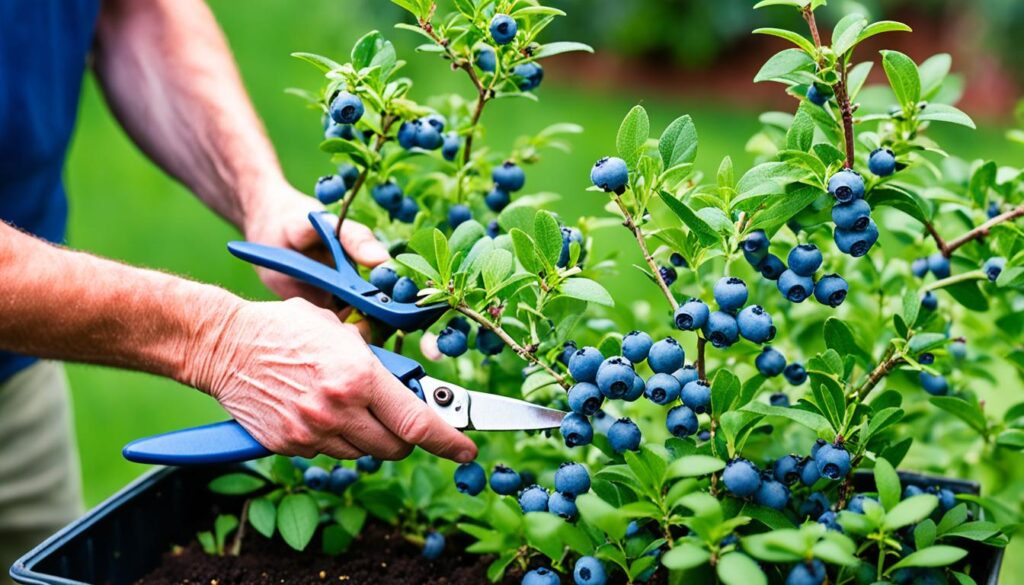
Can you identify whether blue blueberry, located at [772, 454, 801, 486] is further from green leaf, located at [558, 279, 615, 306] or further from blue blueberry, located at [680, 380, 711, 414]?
green leaf, located at [558, 279, 615, 306]

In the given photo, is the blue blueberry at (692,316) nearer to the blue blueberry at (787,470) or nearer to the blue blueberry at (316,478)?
the blue blueberry at (787,470)

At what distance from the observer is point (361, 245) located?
1.41 m

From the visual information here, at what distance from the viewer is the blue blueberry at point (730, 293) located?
1.14 metres

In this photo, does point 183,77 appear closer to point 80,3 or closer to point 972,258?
point 80,3

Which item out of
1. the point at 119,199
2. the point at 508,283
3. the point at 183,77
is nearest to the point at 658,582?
the point at 508,283

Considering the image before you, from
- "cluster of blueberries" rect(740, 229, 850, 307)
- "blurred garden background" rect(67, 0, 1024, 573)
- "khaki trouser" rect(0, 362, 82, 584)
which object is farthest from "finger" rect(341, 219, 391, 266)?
"blurred garden background" rect(67, 0, 1024, 573)

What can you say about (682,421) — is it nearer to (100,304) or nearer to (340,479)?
(340,479)

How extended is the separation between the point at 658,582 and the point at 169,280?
68 cm

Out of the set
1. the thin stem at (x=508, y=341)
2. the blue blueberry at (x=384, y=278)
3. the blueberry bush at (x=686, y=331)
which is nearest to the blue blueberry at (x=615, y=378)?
the blueberry bush at (x=686, y=331)

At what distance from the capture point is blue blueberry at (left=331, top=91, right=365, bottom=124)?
1.26 metres

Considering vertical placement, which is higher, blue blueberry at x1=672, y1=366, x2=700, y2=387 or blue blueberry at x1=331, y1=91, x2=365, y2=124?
blue blueberry at x1=331, y1=91, x2=365, y2=124

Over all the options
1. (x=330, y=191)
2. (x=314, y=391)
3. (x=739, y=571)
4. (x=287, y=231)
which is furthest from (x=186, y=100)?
(x=739, y=571)

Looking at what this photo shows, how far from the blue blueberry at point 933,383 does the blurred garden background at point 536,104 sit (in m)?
1.93

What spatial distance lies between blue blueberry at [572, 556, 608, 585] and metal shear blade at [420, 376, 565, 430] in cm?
17
